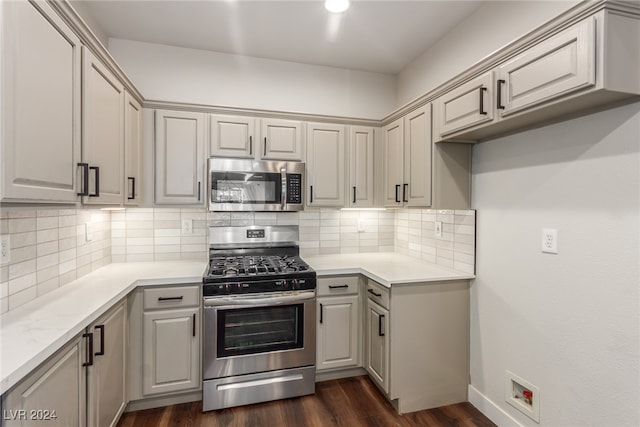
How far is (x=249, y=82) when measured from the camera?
113 inches

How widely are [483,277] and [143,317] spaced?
2.28 meters

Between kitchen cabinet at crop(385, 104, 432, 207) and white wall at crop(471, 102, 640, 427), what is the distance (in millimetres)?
371

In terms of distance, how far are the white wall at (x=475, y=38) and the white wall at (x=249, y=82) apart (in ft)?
1.30

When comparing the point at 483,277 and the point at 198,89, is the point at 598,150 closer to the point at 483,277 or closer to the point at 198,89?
the point at 483,277

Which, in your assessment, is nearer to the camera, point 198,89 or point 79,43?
point 79,43

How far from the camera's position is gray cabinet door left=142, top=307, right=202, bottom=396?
6.88ft

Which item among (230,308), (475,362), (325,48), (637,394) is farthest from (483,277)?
(325,48)

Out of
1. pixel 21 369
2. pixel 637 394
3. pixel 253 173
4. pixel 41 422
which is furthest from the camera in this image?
pixel 253 173

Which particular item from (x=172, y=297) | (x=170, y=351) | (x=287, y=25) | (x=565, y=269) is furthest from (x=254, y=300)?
(x=287, y=25)

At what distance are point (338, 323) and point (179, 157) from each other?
1.78 m

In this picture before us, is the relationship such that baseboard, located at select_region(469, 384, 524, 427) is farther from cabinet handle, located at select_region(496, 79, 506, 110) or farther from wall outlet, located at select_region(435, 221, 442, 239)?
cabinet handle, located at select_region(496, 79, 506, 110)

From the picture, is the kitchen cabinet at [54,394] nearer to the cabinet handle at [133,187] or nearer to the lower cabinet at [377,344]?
the cabinet handle at [133,187]

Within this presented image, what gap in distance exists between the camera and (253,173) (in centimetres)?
252

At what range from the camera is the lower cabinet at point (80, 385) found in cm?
106
